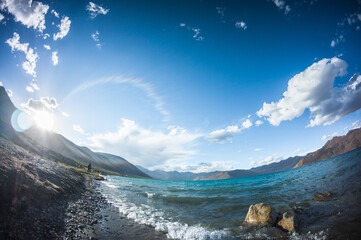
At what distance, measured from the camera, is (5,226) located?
229 inches

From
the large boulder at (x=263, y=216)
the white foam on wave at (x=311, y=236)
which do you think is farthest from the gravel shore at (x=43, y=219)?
the white foam on wave at (x=311, y=236)

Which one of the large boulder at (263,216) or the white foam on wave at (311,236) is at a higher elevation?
the white foam on wave at (311,236)

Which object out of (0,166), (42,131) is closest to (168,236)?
(0,166)

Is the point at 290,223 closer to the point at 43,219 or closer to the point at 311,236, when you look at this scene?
the point at 311,236

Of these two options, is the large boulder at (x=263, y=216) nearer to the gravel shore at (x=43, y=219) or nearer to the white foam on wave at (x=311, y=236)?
the white foam on wave at (x=311, y=236)

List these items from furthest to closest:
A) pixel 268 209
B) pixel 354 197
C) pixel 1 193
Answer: pixel 354 197
pixel 268 209
pixel 1 193

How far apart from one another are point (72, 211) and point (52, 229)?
374 cm

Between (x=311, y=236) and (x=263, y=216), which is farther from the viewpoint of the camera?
(x=263, y=216)

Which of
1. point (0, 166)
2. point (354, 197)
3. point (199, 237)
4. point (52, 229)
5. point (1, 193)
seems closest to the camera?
point (1, 193)

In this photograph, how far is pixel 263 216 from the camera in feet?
34.5

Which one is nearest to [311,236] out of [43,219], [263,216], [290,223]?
[290,223]

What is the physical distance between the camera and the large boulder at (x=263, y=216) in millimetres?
10195

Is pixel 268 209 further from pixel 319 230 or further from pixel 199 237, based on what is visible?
pixel 199 237

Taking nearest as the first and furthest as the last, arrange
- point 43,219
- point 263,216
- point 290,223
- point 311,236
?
1. point 311,236
2. point 43,219
3. point 290,223
4. point 263,216
